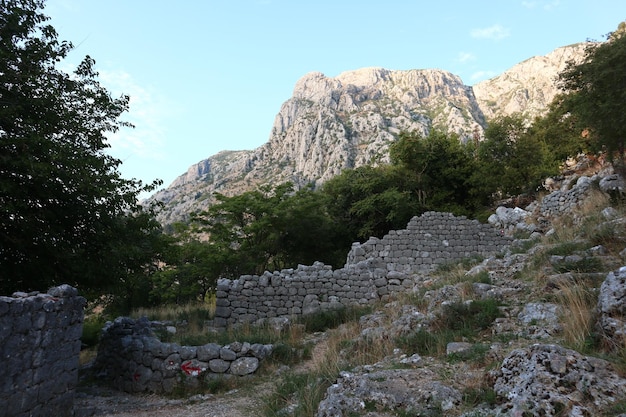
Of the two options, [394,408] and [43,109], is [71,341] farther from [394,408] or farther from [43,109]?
[394,408]

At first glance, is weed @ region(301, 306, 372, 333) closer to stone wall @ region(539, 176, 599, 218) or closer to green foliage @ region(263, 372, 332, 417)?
green foliage @ region(263, 372, 332, 417)

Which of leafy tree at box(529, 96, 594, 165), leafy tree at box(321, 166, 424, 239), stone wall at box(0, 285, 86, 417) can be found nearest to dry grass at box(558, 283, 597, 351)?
stone wall at box(0, 285, 86, 417)

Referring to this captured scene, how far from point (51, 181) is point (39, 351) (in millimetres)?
3256

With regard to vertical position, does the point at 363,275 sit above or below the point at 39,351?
above

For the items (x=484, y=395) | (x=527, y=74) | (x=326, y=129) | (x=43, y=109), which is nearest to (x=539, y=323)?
(x=484, y=395)

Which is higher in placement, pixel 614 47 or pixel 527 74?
pixel 527 74

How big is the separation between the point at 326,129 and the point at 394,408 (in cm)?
8281

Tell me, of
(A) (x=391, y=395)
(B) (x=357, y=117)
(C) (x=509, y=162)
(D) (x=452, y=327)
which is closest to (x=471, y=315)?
(D) (x=452, y=327)

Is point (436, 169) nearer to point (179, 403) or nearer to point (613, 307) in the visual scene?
point (613, 307)

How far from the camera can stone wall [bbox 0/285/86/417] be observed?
15.9ft

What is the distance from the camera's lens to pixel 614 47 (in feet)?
38.2

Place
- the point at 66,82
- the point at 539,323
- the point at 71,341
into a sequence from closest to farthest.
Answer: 1. the point at 539,323
2. the point at 71,341
3. the point at 66,82

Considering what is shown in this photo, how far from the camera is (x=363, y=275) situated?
1221 cm

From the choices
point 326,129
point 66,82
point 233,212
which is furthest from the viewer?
point 326,129
